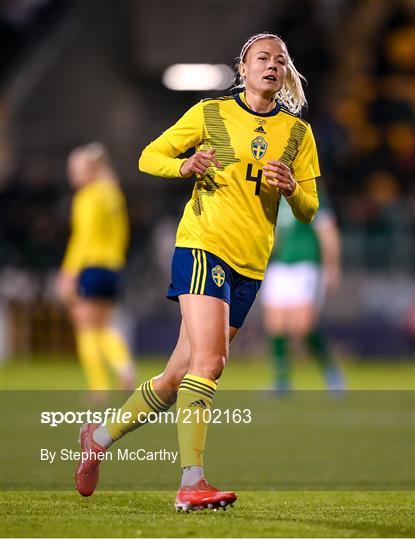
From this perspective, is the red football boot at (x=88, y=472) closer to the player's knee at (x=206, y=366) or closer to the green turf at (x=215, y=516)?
the green turf at (x=215, y=516)

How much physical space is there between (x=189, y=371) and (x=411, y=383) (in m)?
8.75

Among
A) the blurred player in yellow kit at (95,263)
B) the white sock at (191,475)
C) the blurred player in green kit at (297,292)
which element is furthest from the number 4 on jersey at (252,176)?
the blurred player in green kit at (297,292)

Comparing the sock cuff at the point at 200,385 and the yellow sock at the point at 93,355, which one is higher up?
the yellow sock at the point at 93,355

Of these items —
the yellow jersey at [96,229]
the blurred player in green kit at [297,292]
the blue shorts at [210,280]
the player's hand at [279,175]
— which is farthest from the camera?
Result: the blurred player in green kit at [297,292]

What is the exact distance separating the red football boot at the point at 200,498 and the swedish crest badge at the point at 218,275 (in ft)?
2.74

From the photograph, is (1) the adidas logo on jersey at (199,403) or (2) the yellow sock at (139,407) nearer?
(1) the adidas logo on jersey at (199,403)

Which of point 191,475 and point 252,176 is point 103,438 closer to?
point 191,475

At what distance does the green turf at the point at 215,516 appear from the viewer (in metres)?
4.77

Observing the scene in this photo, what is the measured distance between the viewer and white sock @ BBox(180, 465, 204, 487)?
17.2 ft

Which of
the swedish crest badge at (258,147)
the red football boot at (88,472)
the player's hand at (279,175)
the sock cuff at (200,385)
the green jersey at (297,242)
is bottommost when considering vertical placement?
the red football boot at (88,472)

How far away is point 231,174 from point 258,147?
0.17 meters

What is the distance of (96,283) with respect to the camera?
11.2m

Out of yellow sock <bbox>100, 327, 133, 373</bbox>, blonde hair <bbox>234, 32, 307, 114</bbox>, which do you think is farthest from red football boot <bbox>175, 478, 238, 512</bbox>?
yellow sock <bbox>100, 327, 133, 373</bbox>

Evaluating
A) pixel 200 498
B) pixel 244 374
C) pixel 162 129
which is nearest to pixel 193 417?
pixel 200 498
